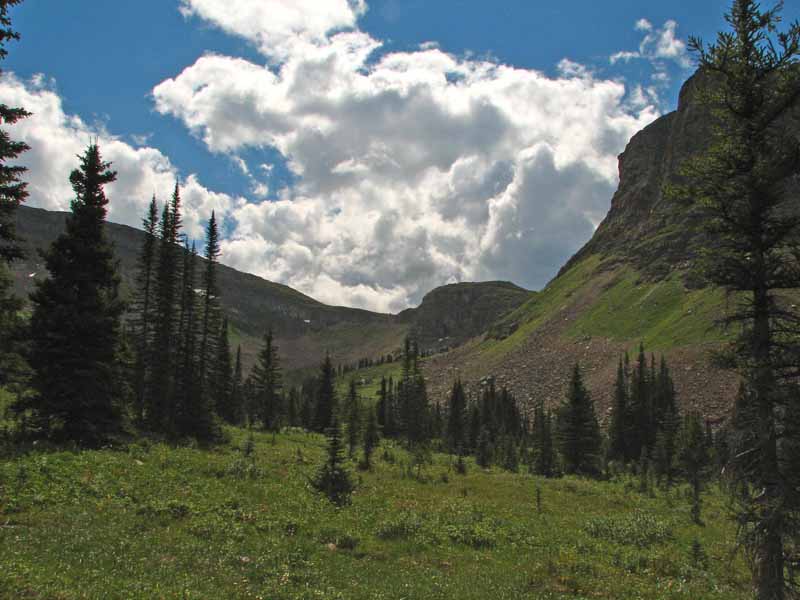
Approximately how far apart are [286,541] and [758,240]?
15250 millimetres

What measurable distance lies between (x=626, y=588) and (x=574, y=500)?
63.5ft

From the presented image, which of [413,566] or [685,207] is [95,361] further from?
[685,207]

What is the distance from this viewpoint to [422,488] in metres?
30.8

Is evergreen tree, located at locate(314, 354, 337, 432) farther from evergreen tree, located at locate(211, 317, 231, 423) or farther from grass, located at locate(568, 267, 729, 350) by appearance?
grass, located at locate(568, 267, 729, 350)

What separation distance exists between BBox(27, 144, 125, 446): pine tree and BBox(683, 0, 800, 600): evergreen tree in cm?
2419

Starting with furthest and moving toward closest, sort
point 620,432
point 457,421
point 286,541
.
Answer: point 457,421, point 620,432, point 286,541

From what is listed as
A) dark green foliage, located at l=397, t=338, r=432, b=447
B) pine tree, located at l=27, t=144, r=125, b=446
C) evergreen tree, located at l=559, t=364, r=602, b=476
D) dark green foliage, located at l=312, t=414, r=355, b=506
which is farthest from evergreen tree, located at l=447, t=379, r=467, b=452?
pine tree, located at l=27, t=144, r=125, b=446

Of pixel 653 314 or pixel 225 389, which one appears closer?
pixel 225 389

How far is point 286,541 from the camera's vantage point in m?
15.3

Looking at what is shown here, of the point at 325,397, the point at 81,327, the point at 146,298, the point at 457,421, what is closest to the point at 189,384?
the point at 146,298

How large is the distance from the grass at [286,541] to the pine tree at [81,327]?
2485mm

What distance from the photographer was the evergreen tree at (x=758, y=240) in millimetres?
12513

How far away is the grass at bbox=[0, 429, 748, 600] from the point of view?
11188 mm

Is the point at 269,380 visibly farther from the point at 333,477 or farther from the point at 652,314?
the point at 652,314
